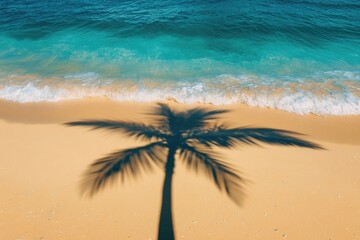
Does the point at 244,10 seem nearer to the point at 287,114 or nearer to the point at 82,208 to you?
the point at 287,114

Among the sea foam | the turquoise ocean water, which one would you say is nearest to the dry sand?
the sea foam

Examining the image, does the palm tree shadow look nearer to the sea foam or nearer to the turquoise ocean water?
the sea foam

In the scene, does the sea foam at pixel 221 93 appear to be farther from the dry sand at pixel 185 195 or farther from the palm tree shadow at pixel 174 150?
the palm tree shadow at pixel 174 150

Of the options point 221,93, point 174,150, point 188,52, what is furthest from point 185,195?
point 188,52

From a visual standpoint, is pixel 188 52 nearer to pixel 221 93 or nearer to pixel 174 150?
pixel 221 93

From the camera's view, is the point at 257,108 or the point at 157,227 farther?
the point at 257,108

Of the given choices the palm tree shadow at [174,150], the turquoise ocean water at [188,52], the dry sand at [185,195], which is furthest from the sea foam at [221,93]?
Result: the palm tree shadow at [174,150]

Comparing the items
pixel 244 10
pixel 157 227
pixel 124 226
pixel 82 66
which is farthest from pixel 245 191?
pixel 244 10
